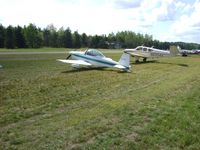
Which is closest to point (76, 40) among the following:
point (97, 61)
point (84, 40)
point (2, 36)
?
point (84, 40)

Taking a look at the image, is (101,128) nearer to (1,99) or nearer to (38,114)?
(38,114)

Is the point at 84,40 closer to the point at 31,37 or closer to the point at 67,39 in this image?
the point at 67,39

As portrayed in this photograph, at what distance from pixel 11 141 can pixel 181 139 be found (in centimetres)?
343

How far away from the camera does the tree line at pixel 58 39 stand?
77.0 m

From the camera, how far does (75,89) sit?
40.3 feet

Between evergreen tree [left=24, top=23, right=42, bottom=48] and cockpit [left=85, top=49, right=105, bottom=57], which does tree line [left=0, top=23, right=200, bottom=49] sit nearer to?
evergreen tree [left=24, top=23, right=42, bottom=48]

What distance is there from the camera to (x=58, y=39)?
100375 mm

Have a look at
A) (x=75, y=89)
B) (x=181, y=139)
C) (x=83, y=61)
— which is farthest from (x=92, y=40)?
(x=181, y=139)

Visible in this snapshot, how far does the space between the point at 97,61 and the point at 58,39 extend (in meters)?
81.0

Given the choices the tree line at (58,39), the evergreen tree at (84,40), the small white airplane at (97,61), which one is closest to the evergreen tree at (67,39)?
the tree line at (58,39)

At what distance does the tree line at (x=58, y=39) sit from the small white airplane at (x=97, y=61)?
57.1 metres

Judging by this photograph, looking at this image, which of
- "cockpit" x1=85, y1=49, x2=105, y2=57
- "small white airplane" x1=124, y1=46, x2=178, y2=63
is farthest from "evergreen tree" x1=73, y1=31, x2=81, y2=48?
"cockpit" x1=85, y1=49, x2=105, y2=57

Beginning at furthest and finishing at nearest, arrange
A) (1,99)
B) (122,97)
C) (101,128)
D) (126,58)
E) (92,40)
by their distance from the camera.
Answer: (92,40) < (126,58) < (122,97) < (1,99) < (101,128)

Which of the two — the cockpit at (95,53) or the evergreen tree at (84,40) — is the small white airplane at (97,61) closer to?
the cockpit at (95,53)
